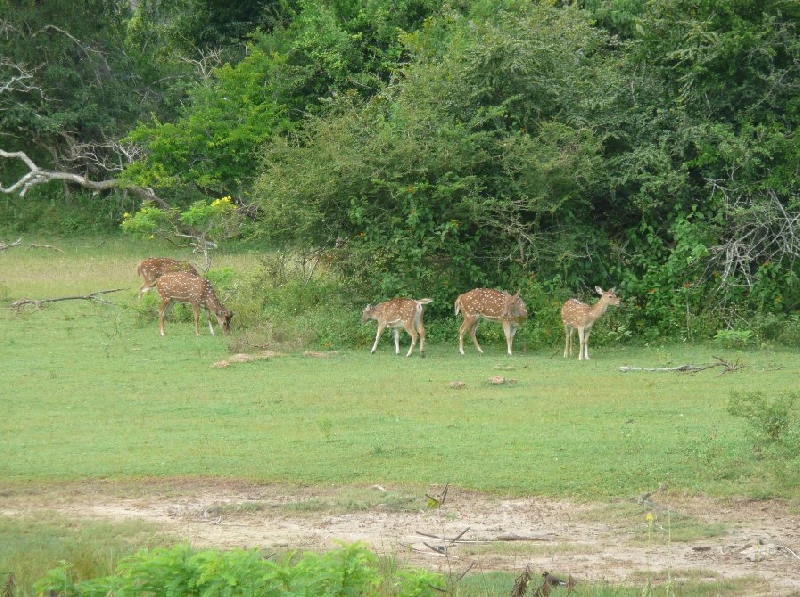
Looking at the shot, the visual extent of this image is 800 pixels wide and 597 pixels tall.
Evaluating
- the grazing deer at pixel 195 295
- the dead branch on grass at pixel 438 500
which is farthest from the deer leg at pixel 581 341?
the dead branch on grass at pixel 438 500

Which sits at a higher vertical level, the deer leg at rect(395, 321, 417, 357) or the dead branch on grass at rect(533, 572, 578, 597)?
the deer leg at rect(395, 321, 417, 357)

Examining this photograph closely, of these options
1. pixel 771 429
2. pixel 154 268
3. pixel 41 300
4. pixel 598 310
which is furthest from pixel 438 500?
pixel 41 300

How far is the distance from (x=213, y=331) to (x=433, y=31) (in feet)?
36.8

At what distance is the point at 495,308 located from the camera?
18.2 meters

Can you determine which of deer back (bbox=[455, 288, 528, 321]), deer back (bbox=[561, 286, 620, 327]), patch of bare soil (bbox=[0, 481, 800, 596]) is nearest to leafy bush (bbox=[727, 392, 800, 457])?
patch of bare soil (bbox=[0, 481, 800, 596])

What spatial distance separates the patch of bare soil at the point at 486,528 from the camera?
866 cm

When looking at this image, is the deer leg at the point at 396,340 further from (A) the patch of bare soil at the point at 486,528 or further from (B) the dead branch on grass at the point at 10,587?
(B) the dead branch on grass at the point at 10,587

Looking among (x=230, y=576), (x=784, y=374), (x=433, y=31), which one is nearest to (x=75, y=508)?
(x=230, y=576)

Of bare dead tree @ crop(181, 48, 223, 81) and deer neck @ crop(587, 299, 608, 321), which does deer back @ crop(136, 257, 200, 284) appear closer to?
deer neck @ crop(587, 299, 608, 321)

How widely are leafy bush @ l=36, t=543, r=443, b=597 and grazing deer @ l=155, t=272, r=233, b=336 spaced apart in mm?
13398

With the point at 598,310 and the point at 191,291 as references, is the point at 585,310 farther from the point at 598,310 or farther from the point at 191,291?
the point at 191,291

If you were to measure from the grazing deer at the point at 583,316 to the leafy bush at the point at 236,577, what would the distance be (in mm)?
11190

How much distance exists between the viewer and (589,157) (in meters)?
19.1

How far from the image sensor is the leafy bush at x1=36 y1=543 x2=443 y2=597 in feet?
21.3
